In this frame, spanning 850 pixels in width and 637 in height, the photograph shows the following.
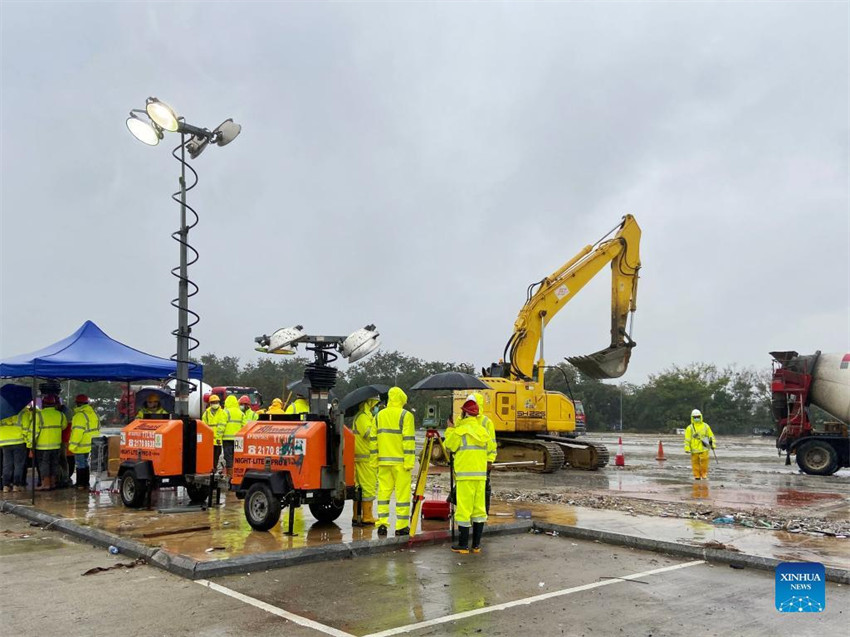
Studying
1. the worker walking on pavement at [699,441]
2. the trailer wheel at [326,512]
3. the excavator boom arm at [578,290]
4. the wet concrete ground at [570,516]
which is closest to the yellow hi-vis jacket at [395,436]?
the wet concrete ground at [570,516]

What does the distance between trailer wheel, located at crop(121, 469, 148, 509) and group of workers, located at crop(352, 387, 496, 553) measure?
11.8 feet

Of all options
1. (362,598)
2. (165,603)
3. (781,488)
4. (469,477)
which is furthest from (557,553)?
(781,488)

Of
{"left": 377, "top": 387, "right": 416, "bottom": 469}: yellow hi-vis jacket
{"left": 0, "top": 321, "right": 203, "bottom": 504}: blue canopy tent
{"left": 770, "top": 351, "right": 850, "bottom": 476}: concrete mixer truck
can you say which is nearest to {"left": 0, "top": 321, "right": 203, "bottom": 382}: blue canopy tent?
{"left": 0, "top": 321, "right": 203, "bottom": 504}: blue canopy tent

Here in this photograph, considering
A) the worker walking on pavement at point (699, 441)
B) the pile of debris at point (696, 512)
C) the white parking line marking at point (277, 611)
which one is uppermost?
the worker walking on pavement at point (699, 441)

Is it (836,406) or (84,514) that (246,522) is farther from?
(836,406)

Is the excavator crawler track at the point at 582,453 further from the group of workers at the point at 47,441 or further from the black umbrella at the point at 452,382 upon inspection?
the group of workers at the point at 47,441

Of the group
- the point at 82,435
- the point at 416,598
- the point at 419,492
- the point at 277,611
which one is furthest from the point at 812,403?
the point at 277,611

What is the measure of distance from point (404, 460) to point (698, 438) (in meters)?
10.5

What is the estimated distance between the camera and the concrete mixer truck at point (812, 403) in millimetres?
19938

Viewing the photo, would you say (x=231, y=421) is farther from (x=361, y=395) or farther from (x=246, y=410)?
(x=361, y=395)

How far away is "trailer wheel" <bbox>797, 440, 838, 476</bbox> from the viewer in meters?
19.8

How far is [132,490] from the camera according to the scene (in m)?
11.3

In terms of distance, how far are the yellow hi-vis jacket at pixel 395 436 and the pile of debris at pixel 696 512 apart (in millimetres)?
4536

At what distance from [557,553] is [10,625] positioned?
5.60 metres
